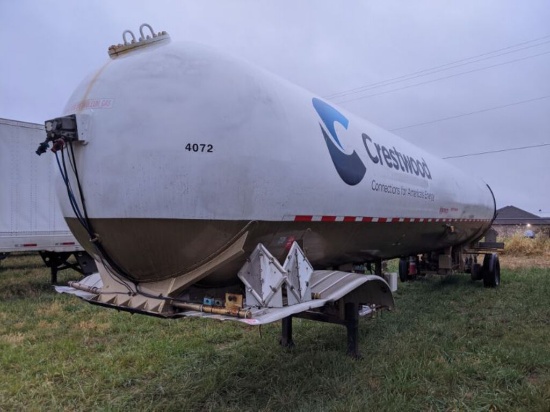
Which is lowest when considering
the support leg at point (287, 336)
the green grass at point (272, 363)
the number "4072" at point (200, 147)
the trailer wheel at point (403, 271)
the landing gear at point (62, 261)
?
the green grass at point (272, 363)

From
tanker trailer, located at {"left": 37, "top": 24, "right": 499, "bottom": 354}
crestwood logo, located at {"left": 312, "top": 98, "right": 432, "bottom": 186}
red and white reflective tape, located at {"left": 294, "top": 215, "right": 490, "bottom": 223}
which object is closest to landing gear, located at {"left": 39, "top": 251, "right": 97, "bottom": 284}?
tanker trailer, located at {"left": 37, "top": 24, "right": 499, "bottom": 354}

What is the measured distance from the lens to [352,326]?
524 cm

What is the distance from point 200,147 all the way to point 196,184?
290 millimetres

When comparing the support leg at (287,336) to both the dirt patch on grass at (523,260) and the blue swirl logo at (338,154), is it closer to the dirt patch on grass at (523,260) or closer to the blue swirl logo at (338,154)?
the blue swirl logo at (338,154)

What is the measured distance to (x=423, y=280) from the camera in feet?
40.7

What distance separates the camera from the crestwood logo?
4.62 metres

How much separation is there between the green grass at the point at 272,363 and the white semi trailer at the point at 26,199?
2.22 m

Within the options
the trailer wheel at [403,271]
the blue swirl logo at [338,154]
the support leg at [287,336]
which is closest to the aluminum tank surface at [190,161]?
the blue swirl logo at [338,154]

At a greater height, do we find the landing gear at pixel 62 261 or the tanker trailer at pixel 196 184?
the tanker trailer at pixel 196 184

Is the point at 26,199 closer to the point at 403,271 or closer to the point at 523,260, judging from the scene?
the point at 403,271

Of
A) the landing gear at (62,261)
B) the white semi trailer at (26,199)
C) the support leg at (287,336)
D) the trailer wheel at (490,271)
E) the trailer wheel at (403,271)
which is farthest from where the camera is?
the trailer wheel at (403,271)

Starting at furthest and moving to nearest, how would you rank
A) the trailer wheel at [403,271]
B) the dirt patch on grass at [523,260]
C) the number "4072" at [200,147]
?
the dirt patch on grass at [523,260] < the trailer wheel at [403,271] < the number "4072" at [200,147]

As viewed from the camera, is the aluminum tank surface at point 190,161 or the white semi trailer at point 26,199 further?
the white semi trailer at point 26,199

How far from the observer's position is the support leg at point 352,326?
5188 mm
